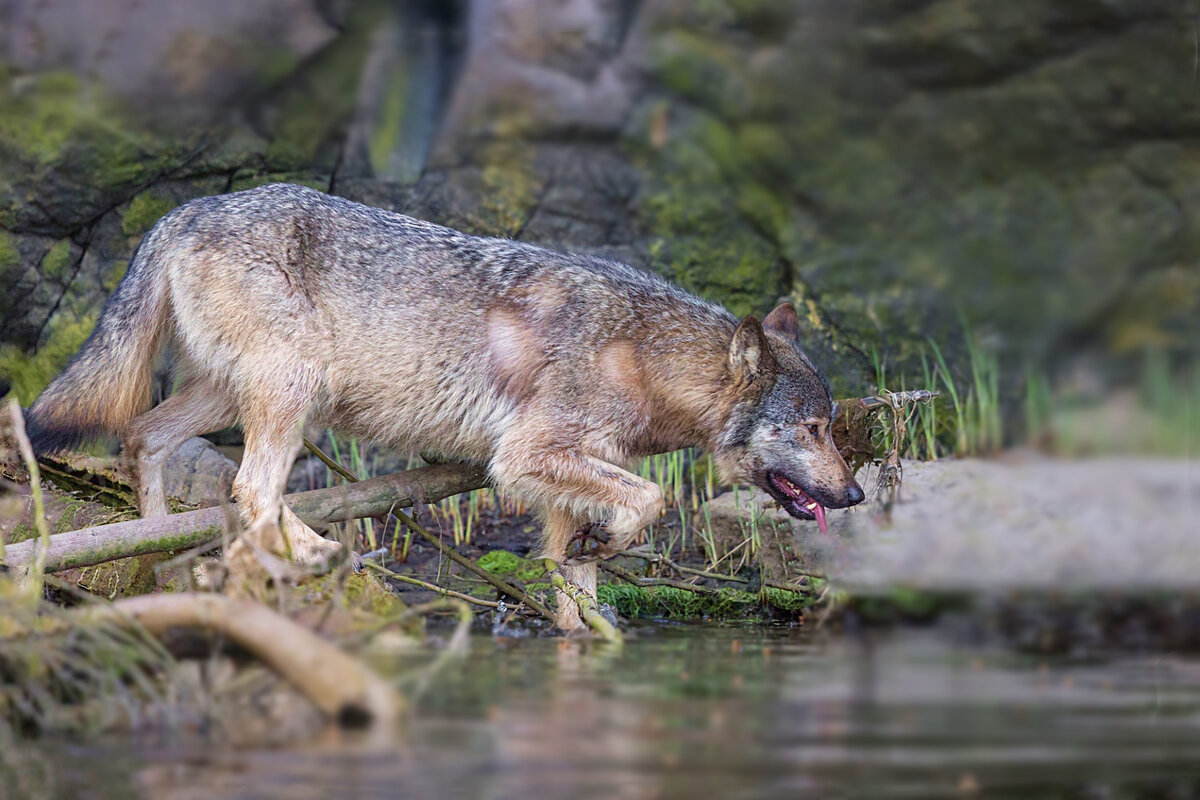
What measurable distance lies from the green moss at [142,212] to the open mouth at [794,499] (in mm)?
5287

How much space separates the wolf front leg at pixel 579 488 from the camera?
20.3 feet

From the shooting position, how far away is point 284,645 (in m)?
3.46

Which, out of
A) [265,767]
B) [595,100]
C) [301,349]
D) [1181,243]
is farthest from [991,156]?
[265,767]

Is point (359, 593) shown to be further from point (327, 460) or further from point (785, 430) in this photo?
point (785, 430)

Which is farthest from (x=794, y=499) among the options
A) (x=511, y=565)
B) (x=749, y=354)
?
(x=511, y=565)

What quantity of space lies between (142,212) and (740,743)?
288 inches

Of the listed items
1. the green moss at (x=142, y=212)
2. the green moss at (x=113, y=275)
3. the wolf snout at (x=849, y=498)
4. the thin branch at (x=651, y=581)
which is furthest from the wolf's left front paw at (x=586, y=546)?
the green moss at (x=142, y=212)

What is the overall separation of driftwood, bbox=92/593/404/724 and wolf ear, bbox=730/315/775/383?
3.52 m

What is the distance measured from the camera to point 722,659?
193 inches

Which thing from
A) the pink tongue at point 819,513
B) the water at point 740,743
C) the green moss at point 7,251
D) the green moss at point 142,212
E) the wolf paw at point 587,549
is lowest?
the water at point 740,743

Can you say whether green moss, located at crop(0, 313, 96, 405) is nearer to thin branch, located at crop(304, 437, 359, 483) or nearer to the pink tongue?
thin branch, located at crop(304, 437, 359, 483)

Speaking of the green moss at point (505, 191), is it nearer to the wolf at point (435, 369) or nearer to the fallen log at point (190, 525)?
the wolf at point (435, 369)

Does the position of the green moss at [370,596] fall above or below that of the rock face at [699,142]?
below

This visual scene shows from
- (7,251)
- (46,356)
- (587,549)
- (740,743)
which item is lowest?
(740,743)
